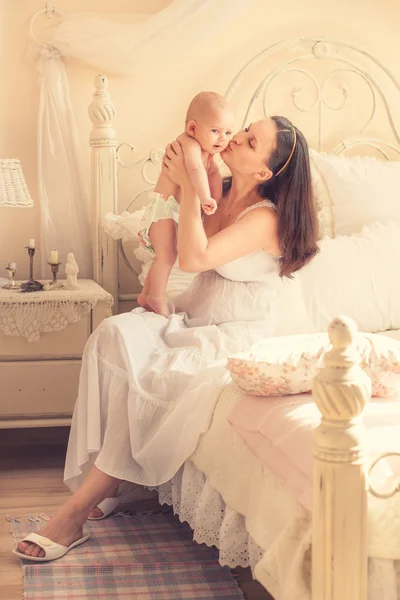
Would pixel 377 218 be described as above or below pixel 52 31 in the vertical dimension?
below

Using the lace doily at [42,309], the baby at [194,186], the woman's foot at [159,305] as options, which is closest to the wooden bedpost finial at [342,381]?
the baby at [194,186]

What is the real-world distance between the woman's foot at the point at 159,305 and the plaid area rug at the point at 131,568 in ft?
2.03

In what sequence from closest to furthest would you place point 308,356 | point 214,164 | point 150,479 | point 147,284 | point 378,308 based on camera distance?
point 308,356 < point 150,479 < point 214,164 < point 147,284 < point 378,308

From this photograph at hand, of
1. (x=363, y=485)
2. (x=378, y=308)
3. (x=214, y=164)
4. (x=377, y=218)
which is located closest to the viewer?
(x=363, y=485)

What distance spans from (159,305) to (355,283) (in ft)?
2.28

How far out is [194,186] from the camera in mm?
2348

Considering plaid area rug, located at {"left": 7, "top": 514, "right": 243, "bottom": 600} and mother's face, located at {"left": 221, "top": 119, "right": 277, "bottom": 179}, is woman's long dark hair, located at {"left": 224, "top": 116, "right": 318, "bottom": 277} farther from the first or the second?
plaid area rug, located at {"left": 7, "top": 514, "right": 243, "bottom": 600}

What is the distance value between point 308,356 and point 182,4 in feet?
6.12

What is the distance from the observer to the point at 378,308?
9.46ft

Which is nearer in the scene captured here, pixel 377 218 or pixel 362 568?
pixel 362 568

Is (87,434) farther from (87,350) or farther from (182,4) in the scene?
(182,4)

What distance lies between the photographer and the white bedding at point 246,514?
1.47m

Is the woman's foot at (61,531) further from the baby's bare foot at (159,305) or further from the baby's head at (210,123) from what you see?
the baby's head at (210,123)

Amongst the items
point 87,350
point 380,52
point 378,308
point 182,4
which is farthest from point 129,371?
point 380,52
